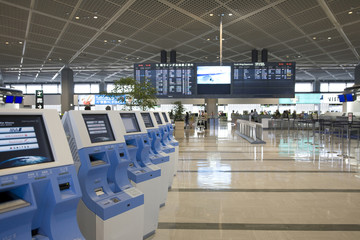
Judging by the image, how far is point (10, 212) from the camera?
1001mm

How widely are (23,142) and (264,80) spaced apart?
11.6 metres

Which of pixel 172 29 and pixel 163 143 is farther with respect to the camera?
pixel 172 29

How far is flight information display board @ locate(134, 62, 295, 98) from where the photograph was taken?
1138 cm

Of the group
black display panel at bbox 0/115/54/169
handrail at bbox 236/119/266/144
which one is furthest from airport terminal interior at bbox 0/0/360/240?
handrail at bbox 236/119/266/144

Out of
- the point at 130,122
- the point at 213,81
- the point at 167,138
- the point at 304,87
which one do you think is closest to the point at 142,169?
the point at 130,122

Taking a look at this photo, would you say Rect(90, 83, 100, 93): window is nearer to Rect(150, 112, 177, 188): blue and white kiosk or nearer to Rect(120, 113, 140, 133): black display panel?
Rect(150, 112, 177, 188): blue and white kiosk

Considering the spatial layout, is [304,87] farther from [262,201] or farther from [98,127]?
[98,127]

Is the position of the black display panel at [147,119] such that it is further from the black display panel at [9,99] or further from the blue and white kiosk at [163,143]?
the black display panel at [9,99]

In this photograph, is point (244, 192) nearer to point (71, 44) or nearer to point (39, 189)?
point (39, 189)

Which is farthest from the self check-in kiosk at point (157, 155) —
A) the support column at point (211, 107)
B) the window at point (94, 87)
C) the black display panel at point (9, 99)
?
the window at point (94, 87)

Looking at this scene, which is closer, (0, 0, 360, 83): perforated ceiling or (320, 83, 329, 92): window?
(0, 0, 360, 83): perforated ceiling

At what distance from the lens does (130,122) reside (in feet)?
8.00

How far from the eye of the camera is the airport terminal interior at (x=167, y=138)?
1.21 meters

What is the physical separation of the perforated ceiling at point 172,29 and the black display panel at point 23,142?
6.84 meters
